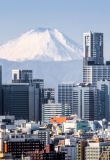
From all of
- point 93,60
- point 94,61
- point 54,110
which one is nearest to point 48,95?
point 54,110

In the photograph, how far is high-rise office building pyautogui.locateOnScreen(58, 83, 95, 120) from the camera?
125 m

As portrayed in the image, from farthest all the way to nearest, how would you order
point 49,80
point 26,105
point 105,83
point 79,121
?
point 49,80 → point 105,83 → point 26,105 → point 79,121

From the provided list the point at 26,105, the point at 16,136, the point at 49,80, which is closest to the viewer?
the point at 16,136

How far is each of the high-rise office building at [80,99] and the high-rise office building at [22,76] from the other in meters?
2.81

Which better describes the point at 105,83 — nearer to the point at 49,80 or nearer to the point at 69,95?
the point at 69,95

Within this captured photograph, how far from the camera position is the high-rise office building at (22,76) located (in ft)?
435

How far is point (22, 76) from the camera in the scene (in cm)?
13438

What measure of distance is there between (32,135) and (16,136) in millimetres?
4065

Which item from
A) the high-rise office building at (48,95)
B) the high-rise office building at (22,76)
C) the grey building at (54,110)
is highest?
the high-rise office building at (22,76)

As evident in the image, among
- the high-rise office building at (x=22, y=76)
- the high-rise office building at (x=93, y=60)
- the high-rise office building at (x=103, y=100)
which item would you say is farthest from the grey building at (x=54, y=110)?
the high-rise office building at (x=93, y=60)

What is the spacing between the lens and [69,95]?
429 ft

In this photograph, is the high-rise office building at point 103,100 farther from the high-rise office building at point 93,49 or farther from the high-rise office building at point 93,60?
the high-rise office building at point 93,49

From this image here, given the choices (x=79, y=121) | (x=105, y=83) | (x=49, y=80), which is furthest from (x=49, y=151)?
(x=49, y=80)

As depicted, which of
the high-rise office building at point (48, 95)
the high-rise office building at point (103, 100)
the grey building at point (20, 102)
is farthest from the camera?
the high-rise office building at point (48, 95)
